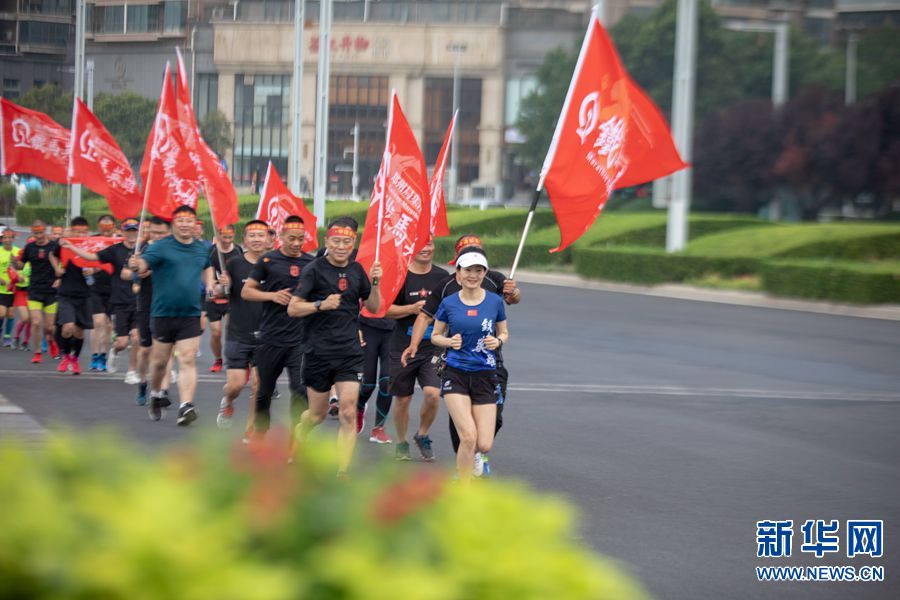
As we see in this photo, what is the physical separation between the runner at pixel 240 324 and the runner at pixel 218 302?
192 cm

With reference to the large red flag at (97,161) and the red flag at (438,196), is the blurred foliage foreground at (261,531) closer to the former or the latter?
the red flag at (438,196)

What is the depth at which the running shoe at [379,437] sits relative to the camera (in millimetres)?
11625

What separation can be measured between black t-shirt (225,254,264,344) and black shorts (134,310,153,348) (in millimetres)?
1325

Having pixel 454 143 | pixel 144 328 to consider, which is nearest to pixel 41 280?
pixel 144 328

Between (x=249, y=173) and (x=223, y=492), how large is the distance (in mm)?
110852

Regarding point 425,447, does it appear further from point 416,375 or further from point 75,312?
point 75,312

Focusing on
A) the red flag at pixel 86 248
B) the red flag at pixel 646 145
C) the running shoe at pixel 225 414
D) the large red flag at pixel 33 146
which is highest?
the large red flag at pixel 33 146

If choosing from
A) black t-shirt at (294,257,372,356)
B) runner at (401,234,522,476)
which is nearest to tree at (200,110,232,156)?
runner at (401,234,522,476)

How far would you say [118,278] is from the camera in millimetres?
15891

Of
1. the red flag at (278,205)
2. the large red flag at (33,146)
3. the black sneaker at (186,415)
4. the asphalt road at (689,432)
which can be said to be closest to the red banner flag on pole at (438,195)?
the asphalt road at (689,432)

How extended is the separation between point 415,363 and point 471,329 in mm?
1917

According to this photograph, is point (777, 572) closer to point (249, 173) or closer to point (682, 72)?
point (682, 72)

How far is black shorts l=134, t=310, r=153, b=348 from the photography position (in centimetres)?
1337

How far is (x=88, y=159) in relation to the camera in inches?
820
